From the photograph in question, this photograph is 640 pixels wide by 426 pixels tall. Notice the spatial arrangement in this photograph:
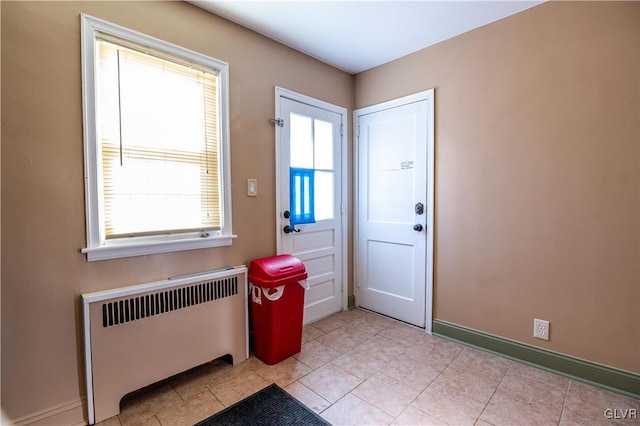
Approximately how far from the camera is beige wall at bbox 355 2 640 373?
181cm

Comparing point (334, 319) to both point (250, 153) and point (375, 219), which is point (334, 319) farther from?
point (250, 153)

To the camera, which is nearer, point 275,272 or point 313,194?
point 275,272

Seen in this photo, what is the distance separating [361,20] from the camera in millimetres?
2197

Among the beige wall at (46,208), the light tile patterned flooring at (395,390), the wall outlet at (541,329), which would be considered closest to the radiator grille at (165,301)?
the beige wall at (46,208)

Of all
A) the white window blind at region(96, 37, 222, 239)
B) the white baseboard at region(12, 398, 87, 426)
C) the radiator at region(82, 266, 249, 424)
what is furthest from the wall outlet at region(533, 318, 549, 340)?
the white baseboard at region(12, 398, 87, 426)

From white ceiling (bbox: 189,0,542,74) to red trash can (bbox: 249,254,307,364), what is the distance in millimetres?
1834

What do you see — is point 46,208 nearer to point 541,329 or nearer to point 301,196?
point 301,196

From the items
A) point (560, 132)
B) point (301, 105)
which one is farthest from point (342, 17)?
point (560, 132)

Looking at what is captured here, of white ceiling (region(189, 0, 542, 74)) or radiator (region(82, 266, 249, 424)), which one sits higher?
white ceiling (region(189, 0, 542, 74))

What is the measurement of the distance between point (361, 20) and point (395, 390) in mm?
2618

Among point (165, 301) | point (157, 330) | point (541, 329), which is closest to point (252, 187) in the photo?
point (165, 301)

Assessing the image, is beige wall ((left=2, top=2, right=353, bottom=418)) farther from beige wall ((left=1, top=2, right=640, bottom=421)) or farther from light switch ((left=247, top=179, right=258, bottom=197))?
light switch ((left=247, top=179, right=258, bottom=197))

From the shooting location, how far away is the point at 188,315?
6.35 feet

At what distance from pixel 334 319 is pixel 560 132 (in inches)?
95.5
